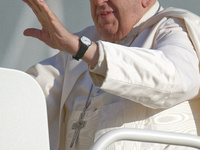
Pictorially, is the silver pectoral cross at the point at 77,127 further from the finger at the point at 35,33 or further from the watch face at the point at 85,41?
the watch face at the point at 85,41

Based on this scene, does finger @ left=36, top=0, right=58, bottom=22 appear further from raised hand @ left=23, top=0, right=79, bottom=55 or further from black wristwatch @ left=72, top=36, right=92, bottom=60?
black wristwatch @ left=72, top=36, right=92, bottom=60

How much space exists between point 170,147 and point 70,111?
621 mm

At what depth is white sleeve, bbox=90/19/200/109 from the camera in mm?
1926

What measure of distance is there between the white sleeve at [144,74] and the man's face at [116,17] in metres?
0.61

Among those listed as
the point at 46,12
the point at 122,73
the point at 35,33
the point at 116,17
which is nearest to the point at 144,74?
the point at 122,73

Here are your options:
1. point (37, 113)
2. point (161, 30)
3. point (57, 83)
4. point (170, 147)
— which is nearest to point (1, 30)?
point (57, 83)

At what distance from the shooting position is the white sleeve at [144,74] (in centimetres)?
193

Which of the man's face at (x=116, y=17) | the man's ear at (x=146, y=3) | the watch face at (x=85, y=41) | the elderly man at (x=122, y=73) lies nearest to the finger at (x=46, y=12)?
the elderly man at (x=122, y=73)

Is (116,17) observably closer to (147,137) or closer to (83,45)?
(83,45)

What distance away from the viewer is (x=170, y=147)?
7.13 feet

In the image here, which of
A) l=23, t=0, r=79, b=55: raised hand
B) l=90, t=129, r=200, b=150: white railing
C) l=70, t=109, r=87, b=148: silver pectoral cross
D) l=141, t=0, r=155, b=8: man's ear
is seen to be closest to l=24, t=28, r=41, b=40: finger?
l=23, t=0, r=79, b=55: raised hand

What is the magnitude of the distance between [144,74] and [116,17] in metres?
0.74

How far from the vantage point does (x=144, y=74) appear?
6.37ft

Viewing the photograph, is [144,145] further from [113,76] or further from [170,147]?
[113,76]
